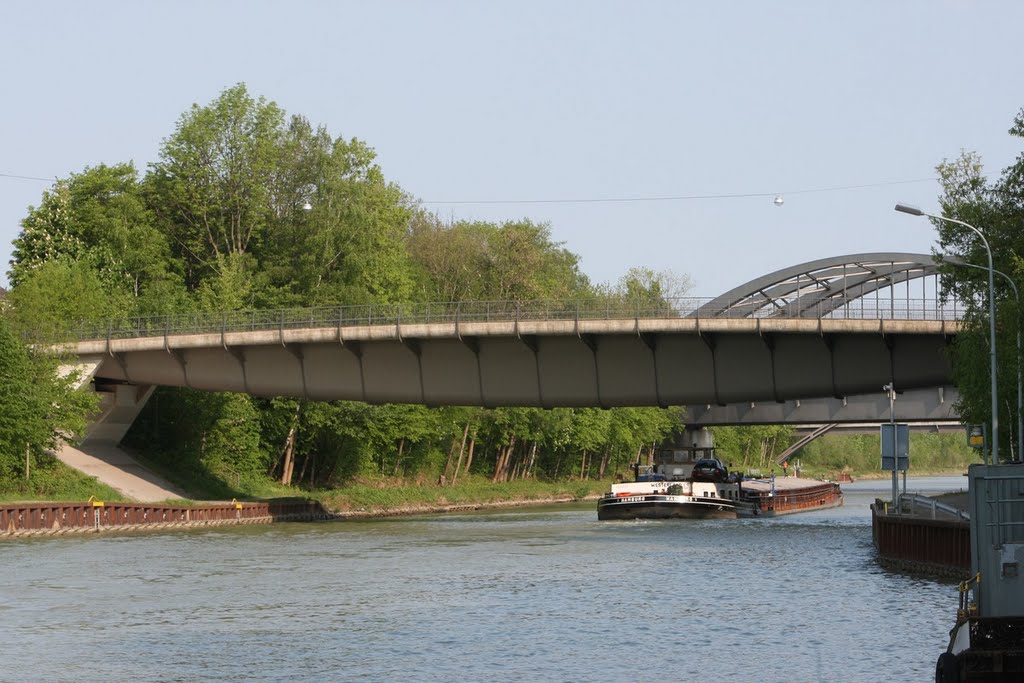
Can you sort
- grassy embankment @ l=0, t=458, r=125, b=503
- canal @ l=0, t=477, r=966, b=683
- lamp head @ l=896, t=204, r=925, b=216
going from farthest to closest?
grassy embankment @ l=0, t=458, r=125, b=503 → lamp head @ l=896, t=204, r=925, b=216 → canal @ l=0, t=477, r=966, b=683

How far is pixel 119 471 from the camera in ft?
246

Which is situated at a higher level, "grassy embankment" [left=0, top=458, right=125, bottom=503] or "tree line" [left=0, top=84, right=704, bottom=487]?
"tree line" [left=0, top=84, right=704, bottom=487]

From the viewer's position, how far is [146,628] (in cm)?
3262

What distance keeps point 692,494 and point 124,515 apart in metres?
30.9

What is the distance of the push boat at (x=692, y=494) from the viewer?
3152 inches

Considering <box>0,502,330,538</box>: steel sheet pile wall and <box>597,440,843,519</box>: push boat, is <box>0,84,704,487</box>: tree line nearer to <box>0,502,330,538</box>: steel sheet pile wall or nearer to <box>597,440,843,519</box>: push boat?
<box>0,502,330,538</box>: steel sheet pile wall

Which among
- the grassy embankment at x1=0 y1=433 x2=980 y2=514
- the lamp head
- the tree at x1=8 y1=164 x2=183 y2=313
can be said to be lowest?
the grassy embankment at x1=0 y1=433 x2=980 y2=514

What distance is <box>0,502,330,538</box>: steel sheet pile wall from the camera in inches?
2388

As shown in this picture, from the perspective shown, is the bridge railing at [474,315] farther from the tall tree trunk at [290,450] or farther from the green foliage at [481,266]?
the green foliage at [481,266]

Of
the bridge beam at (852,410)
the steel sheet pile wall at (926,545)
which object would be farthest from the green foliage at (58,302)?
the steel sheet pile wall at (926,545)

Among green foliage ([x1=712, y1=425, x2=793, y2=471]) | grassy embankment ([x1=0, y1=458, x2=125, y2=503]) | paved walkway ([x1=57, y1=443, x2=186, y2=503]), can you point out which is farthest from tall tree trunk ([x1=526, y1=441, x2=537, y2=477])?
grassy embankment ([x1=0, y1=458, x2=125, y2=503])

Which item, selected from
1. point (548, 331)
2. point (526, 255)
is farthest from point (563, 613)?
point (526, 255)

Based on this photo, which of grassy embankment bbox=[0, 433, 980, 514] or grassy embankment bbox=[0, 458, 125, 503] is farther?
grassy embankment bbox=[0, 433, 980, 514]

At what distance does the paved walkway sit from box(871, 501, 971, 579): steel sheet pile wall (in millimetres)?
36788
